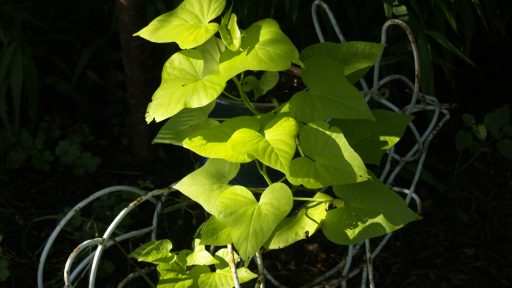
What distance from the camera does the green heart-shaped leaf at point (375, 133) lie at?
1.22m

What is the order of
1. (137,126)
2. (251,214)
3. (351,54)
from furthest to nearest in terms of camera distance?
(137,126) → (351,54) → (251,214)

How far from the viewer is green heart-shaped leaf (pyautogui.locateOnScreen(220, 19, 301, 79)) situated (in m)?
1.09

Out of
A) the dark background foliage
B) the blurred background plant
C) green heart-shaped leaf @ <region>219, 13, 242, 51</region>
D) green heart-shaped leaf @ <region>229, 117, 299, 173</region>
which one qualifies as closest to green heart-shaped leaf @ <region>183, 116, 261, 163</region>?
green heart-shaped leaf @ <region>229, 117, 299, 173</region>

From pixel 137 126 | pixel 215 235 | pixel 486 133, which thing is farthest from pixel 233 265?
pixel 486 133

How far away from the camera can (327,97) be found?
1146 millimetres

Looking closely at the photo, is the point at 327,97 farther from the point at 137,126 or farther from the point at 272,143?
the point at 137,126

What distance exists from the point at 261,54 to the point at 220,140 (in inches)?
6.2

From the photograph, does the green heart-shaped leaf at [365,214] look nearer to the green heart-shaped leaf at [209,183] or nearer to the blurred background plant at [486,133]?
the green heart-shaped leaf at [209,183]

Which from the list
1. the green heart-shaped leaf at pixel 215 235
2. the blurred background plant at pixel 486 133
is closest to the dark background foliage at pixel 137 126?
the blurred background plant at pixel 486 133

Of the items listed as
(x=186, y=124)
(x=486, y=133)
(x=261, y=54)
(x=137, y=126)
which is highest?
(x=261, y=54)

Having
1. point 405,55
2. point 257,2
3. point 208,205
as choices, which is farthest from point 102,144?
point 208,205

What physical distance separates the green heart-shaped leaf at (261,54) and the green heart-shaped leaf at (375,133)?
198mm

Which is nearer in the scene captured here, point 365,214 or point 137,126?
point 365,214

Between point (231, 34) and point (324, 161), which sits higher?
point (231, 34)
